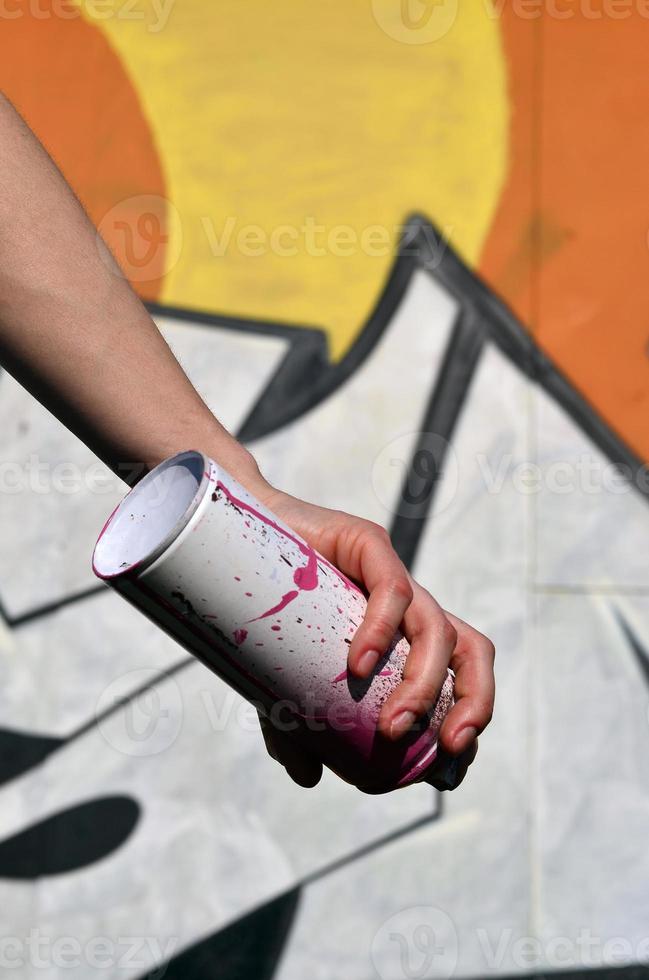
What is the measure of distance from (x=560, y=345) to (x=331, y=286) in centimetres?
76

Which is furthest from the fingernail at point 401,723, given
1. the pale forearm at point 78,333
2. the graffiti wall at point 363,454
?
the graffiti wall at point 363,454

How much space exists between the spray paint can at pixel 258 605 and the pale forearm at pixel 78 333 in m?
0.11

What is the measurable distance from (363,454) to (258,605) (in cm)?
203

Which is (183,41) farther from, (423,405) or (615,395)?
(615,395)

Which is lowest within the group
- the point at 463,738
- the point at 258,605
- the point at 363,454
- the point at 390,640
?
the point at 363,454

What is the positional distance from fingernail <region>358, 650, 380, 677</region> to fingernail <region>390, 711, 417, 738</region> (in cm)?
6

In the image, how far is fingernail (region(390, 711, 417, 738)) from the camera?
1.00 meters

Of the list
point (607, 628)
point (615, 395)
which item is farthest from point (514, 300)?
point (607, 628)

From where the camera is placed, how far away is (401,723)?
1.00 meters

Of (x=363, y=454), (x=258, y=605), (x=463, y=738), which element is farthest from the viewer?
(x=363, y=454)

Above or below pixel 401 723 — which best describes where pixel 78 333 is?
above

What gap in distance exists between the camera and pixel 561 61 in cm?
299

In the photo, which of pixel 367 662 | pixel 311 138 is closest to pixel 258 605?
pixel 367 662

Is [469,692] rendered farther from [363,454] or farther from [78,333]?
[363,454]
